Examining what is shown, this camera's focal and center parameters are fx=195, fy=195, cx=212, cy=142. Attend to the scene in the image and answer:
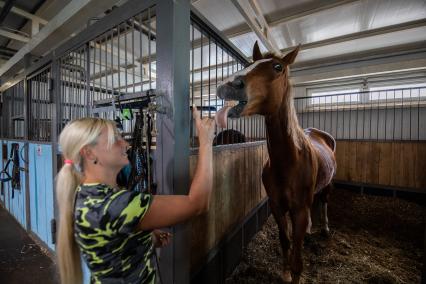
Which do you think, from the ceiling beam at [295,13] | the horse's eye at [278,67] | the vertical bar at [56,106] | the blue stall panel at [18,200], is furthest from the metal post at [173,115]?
the blue stall panel at [18,200]

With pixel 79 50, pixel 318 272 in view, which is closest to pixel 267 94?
pixel 79 50

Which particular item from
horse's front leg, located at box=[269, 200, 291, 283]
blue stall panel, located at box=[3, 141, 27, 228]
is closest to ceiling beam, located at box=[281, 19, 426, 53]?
horse's front leg, located at box=[269, 200, 291, 283]

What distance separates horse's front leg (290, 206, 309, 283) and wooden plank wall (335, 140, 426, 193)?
3.47 m

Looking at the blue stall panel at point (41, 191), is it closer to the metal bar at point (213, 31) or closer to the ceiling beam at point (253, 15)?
the metal bar at point (213, 31)

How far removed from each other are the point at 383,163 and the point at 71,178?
16.3 ft

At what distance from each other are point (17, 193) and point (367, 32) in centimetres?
562

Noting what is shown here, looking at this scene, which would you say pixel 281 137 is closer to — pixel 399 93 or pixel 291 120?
pixel 291 120

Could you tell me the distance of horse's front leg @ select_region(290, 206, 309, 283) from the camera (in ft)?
4.76

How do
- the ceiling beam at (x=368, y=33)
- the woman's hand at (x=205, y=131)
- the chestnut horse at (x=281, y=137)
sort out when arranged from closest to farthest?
the woman's hand at (x=205, y=131) < the chestnut horse at (x=281, y=137) < the ceiling beam at (x=368, y=33)

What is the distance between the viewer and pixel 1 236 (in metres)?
2.58

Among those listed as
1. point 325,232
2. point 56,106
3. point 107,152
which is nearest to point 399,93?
point 325,232

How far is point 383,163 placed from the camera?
3.83m

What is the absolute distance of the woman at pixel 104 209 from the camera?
0.61 metres

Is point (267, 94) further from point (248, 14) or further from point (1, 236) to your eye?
point (1, 236)
